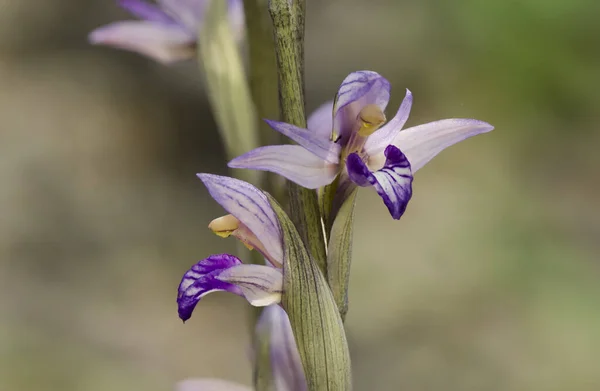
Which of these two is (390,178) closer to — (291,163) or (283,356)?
(291,163)

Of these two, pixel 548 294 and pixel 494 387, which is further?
pixel 548 294

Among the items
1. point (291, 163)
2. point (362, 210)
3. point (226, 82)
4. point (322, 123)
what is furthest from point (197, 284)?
point (362, 210)

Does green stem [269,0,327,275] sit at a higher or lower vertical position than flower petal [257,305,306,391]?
higher

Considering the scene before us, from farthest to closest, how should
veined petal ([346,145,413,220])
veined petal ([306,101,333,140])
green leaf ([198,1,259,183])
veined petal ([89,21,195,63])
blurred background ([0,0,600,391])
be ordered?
blurred background ([0,0,600,391]), veined petal ([89,21,195,63]), green leaf ([198,1,259,183]), veined petal ([306,101,333,140]), veined petal ([346,145,413,220])

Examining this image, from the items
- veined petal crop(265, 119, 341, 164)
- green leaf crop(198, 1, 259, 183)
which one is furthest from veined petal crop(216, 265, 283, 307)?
green leaf crop(198, 1, 259, 183)

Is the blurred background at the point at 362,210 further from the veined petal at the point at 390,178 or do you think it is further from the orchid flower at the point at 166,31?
the veined petal at the point at 390,178

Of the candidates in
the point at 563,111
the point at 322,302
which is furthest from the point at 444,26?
the point at 322,302

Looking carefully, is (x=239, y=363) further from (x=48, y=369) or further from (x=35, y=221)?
(x=35, y=221)

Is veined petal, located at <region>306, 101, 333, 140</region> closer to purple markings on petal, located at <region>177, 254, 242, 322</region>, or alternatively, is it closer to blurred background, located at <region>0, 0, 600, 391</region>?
purple markings on petal, located at <region>177, 254, 242, 322</region>
